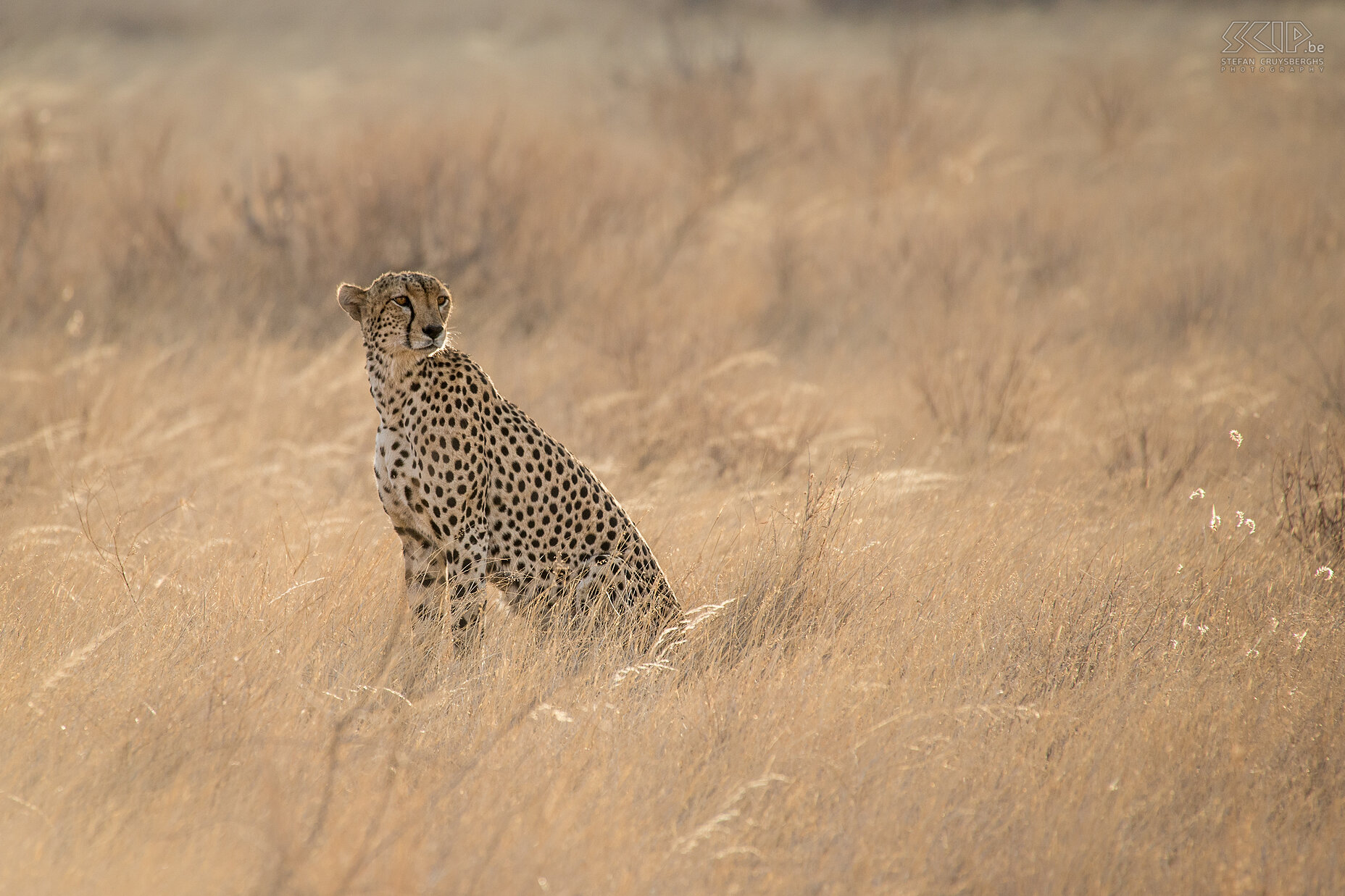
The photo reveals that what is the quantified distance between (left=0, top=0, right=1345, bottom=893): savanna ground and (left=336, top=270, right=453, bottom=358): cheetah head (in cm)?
79

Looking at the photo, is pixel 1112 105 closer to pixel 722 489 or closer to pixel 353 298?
pixel 722 489

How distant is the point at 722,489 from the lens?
4926 mm

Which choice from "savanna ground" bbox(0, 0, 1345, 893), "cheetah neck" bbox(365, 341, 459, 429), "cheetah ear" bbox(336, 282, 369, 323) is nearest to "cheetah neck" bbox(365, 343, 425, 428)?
"cheetah neck" bbox(365, 341, 459, 429)

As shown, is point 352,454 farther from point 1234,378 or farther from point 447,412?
point 1234,378

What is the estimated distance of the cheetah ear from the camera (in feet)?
11.2

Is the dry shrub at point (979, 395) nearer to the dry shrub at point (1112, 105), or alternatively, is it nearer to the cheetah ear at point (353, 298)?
the cheetah ear at point (353, 298)

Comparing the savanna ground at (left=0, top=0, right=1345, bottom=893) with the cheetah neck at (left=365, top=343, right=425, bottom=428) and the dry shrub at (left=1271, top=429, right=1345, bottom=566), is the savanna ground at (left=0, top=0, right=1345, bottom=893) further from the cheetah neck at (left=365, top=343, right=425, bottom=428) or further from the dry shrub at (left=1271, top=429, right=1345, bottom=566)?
the cheetah neck at (left=365, top=343, right=425, bottom=428)

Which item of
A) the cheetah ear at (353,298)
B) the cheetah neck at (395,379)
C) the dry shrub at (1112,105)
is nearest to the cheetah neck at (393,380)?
the cheetah neck at (395,379)

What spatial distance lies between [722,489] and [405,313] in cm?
198

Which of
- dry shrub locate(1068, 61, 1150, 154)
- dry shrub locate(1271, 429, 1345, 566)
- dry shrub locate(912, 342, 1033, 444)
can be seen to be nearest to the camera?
dry shrub locate(1271, 429, 1345, 566)

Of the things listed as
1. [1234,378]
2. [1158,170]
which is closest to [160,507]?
[1234,378]

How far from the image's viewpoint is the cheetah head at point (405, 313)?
3.24 m

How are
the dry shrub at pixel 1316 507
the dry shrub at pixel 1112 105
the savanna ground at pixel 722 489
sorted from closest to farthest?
the savanna ground at pixel 722 489 → the dry shrub at pixel 1316 507 → the dry shrub at pixel 1112 105

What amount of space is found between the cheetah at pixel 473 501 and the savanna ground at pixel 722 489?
151 mm
